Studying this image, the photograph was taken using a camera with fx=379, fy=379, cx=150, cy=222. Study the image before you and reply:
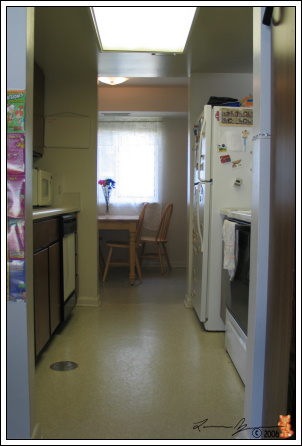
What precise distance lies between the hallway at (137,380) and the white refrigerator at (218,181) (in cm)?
32

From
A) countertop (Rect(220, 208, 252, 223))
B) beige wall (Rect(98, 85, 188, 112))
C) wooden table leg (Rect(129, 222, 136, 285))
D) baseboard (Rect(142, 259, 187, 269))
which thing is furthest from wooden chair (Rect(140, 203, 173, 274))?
countertop (Rect(220, 208, 252, 223))

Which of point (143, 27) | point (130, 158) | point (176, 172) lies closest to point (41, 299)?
point (143, 27)

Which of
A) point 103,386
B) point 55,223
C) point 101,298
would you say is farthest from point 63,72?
point 103,386

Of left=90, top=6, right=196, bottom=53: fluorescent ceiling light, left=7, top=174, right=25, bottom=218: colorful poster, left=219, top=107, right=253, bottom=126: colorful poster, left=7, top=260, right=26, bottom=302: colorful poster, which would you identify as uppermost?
left=90, top=6, right=196, bottom=53: fluorescent ceiling light

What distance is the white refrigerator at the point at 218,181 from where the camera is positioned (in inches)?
113

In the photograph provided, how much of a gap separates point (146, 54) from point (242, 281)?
6.29 feet

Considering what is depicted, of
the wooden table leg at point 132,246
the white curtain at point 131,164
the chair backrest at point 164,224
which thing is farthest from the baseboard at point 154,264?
the wooden table leg at point 132,246

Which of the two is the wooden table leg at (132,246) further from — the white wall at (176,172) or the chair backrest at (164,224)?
the white wall at (176,172)

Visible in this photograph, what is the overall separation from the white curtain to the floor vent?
353 cm

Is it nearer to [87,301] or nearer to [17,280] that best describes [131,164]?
[87,301]

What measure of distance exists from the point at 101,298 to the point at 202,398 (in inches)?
86.0

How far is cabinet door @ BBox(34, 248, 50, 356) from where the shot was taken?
219 cm

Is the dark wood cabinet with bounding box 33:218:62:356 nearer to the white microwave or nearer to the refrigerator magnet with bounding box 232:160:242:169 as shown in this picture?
the white microwave

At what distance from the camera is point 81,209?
370 centimetres
